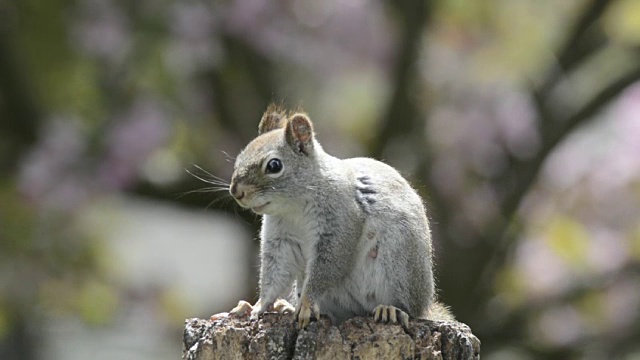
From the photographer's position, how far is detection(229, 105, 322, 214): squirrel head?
3.64 m

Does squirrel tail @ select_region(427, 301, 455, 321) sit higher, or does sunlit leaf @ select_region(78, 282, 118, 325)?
sunlit leaf @ select_region(78, 282, 118, 325)

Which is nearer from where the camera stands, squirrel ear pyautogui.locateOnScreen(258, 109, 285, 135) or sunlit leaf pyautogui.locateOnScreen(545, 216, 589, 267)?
squirrel ear pyautogui.locateOnScreen(258, 109, 285, 135)

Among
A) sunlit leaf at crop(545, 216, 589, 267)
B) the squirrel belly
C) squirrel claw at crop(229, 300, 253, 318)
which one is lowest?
squirrel claw at crop(229, 300, 253, 318)

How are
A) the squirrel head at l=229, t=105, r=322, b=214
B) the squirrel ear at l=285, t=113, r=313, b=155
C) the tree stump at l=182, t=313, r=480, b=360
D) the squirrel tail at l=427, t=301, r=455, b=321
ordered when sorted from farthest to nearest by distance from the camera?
the squirrel tail at l=427, t=301, r=455, b=321 → the squirrel ear at l=285, t=113, r=313, b=155 → the squirrel head at l=229, t=105, r=322, b=214 → the tree stump at l=182, t=313, r=480, b=360

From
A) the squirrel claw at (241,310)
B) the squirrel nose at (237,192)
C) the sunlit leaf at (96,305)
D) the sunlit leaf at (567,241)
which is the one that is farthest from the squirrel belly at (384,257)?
the sunlit leaf at (96,305)

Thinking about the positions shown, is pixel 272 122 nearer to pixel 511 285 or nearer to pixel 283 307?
pixel 283 307

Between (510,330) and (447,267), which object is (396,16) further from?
(510,330)

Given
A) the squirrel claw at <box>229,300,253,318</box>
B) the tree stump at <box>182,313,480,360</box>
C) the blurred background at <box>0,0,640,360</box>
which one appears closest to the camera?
the tree stump at <box>182,313,480,360</box>

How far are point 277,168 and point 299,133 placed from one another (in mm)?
143

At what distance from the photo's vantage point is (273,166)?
3719mm

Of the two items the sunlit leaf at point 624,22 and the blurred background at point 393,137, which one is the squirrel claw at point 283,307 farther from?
the sunlit leaf at point 624,22

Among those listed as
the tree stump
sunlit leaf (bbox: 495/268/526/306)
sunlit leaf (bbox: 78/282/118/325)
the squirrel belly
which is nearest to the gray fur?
the squirrel belly

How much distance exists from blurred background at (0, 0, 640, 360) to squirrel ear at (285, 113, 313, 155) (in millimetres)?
3684

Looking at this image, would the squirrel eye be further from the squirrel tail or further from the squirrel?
the squirrel tail
